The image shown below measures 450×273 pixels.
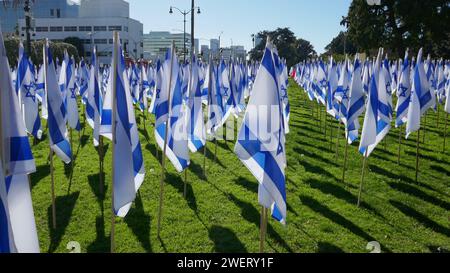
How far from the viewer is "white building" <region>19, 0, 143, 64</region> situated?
92.4 metres

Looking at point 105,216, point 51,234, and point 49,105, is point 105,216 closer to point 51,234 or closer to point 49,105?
point 51,234

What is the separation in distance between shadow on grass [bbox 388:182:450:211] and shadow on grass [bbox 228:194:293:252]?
374 centimetres

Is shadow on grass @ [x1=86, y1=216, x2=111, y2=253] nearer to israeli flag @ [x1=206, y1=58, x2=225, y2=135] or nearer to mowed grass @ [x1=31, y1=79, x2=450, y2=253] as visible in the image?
mowed grass @ [x1=31, y1=79, x2=450, y2=253]

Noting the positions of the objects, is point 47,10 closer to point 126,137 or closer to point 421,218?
point 126,137

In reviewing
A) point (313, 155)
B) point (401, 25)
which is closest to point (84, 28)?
point (401, 25)

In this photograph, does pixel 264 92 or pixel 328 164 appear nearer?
pixel 264 92

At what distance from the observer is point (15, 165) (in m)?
4.38

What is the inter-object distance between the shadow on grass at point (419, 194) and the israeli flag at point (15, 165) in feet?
26.1

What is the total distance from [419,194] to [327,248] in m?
3.79

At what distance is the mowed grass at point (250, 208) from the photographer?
721cm
